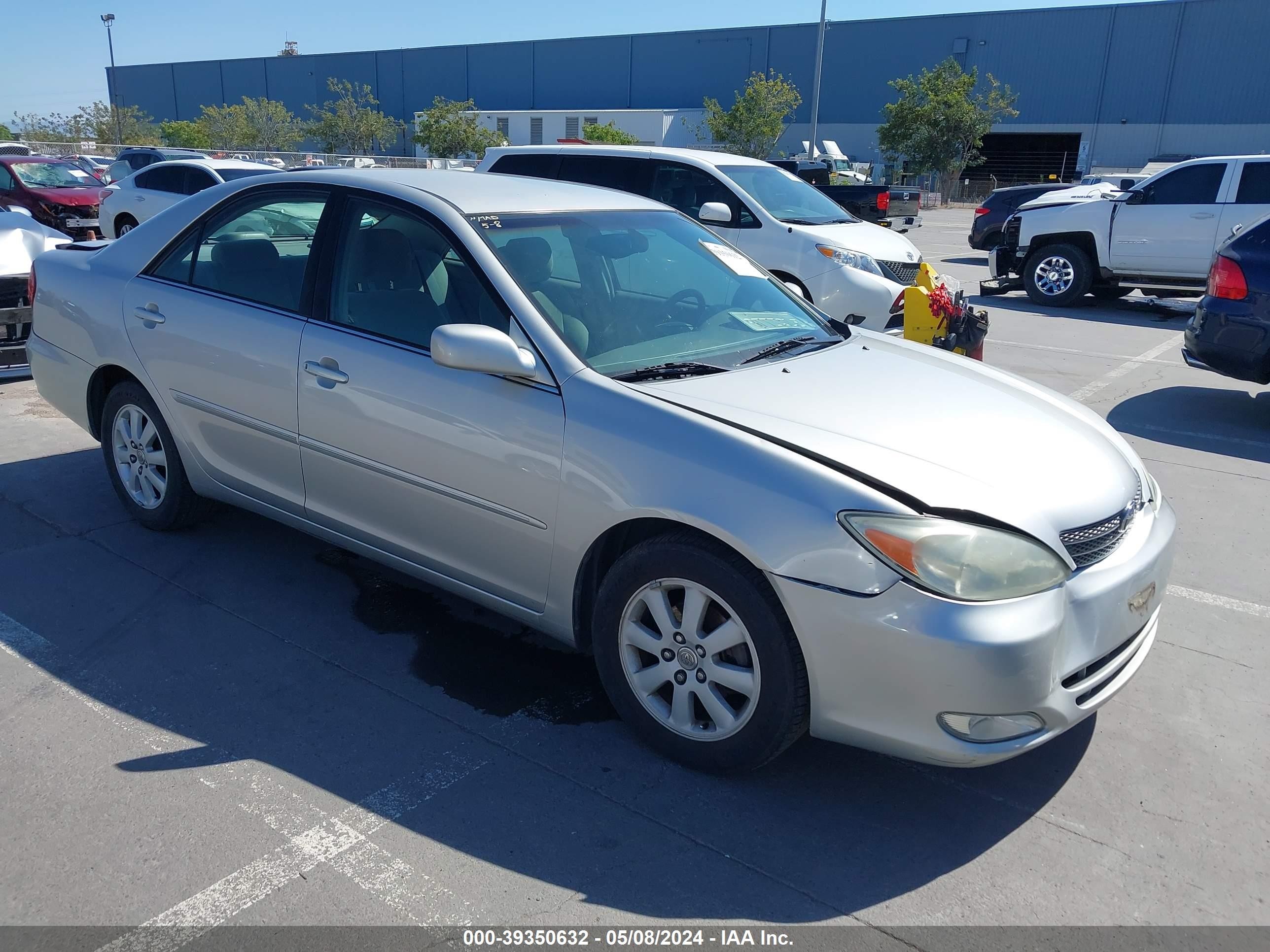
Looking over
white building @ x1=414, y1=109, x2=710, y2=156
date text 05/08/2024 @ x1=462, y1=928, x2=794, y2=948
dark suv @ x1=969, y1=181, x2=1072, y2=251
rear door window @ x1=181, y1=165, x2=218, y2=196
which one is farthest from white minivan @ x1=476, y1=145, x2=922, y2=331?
white building @ x1=414, y1=109, x2=710, y2=156

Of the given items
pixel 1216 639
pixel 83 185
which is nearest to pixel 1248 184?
pixel 1216 639

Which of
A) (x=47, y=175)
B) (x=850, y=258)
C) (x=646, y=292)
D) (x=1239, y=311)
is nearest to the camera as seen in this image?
(x=646, y=292)

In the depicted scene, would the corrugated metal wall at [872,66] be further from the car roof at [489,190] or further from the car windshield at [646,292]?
the car roof at [489,190]

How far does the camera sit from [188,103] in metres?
81.2

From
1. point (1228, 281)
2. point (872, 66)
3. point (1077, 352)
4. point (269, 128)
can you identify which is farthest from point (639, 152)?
point (269, 128)

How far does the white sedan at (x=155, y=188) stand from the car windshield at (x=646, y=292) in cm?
1206

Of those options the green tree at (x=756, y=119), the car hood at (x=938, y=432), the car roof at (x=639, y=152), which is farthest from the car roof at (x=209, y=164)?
the green tree at (x=756, y=119)

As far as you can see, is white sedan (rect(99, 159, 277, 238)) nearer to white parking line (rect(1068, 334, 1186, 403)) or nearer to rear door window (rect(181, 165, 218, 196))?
rear door window (rect(181, 165, 218, 196))

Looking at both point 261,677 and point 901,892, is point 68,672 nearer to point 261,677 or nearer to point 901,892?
point 261,677

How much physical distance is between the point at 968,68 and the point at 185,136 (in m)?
42.0

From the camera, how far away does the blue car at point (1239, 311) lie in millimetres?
7246

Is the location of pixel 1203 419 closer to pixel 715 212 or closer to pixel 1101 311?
pixel 715 212

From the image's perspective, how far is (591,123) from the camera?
54.9 meters

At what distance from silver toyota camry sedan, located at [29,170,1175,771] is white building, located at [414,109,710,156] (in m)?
51.4
